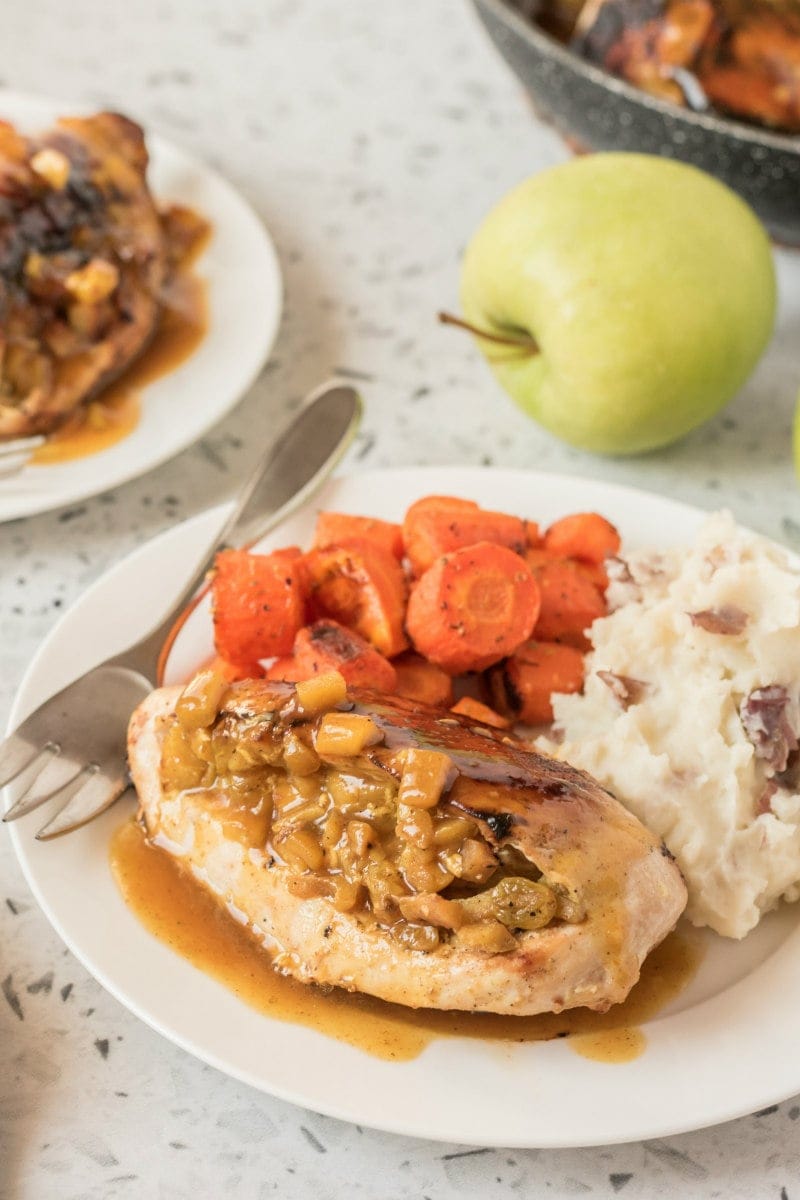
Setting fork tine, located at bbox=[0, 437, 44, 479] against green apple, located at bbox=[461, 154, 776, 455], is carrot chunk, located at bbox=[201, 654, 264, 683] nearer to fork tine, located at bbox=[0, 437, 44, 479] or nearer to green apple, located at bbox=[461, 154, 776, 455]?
fork tine, located at bbox=[0, 437, 44, 479]

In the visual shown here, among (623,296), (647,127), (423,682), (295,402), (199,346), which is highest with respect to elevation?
(647,127)

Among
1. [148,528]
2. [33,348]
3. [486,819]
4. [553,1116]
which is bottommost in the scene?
[148,528]

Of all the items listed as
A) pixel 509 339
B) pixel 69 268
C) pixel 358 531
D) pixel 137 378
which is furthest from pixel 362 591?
pixel 69 268

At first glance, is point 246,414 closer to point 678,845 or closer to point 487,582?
point 487,582

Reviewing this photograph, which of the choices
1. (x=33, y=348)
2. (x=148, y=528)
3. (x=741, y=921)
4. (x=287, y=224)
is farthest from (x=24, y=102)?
(x=741, y=921)

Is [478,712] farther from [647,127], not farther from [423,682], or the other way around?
[647,127]

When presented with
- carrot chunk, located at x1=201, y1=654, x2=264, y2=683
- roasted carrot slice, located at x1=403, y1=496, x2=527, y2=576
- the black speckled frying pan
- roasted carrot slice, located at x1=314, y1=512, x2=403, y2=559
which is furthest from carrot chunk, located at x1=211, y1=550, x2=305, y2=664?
the black speckled frying pan

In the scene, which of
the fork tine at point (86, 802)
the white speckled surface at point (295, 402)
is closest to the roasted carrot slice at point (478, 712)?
the fork tine at point (86, 802)
